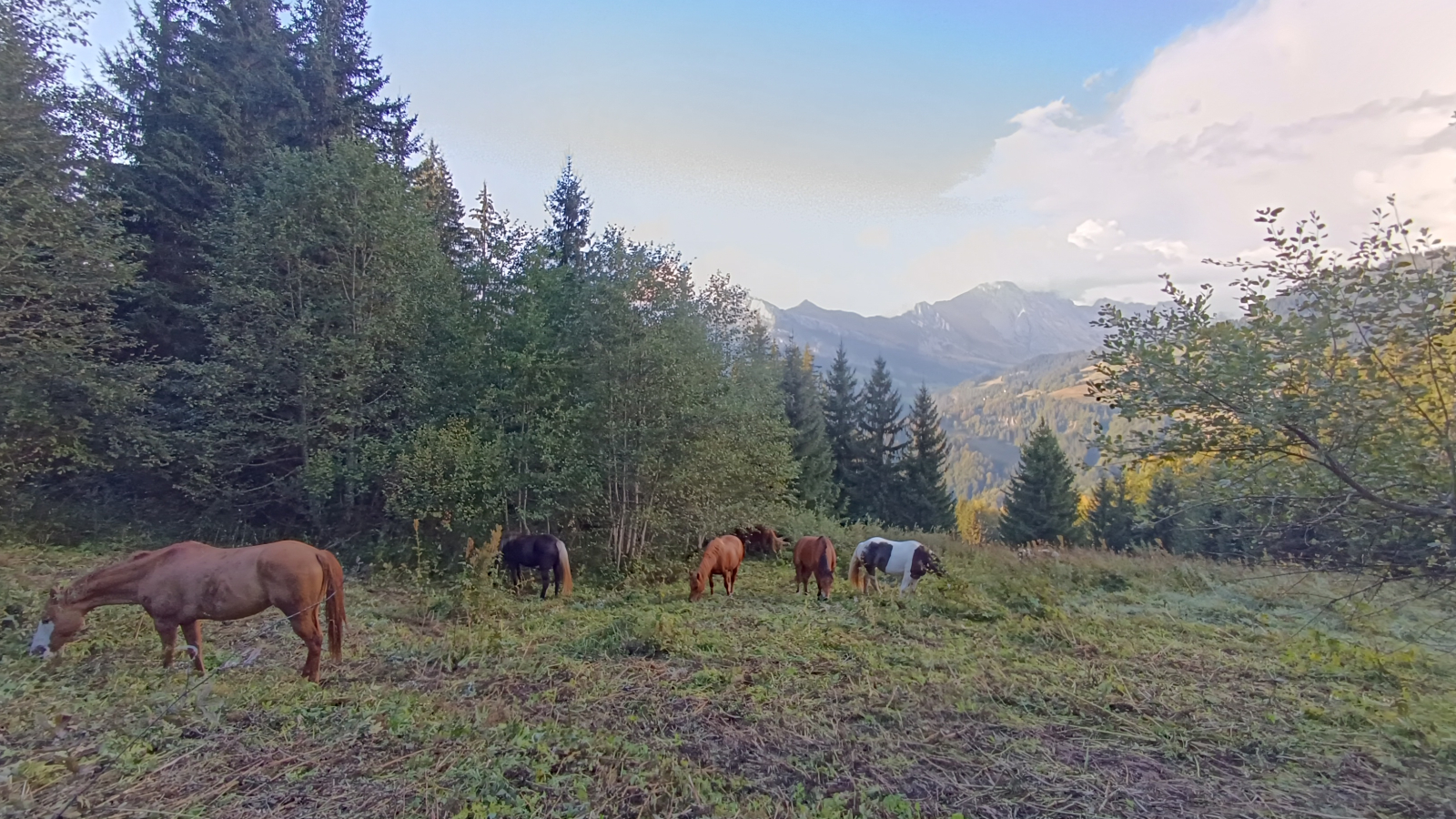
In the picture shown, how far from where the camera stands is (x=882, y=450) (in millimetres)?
34531

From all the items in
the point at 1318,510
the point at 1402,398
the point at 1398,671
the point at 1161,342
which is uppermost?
the point at 1161,342

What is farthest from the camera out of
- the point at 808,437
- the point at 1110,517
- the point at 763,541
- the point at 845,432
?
the point at 1110,517

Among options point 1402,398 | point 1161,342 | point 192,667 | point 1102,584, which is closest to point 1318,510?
point 1402,398

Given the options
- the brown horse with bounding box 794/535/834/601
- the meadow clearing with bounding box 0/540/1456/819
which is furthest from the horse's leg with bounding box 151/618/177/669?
the brown horse with bounding box 794/535/834/601

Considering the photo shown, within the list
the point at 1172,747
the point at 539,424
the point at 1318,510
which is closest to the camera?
the point at 1318,510

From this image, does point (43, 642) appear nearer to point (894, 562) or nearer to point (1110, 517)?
point (894, 562)

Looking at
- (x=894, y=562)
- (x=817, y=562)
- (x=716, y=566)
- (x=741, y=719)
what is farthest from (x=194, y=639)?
(x=894, y=562)

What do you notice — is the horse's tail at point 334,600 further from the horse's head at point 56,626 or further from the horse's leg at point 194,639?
the horse's head at point 56,626

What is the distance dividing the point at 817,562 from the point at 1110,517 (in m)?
33.2

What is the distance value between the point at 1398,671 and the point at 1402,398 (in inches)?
196

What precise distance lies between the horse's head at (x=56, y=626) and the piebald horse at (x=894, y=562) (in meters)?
10.0

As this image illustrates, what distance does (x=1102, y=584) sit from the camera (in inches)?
532

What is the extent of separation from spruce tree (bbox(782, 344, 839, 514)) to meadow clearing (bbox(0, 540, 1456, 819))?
55.0ft

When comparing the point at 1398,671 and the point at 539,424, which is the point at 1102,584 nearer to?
the point at 1398,671
